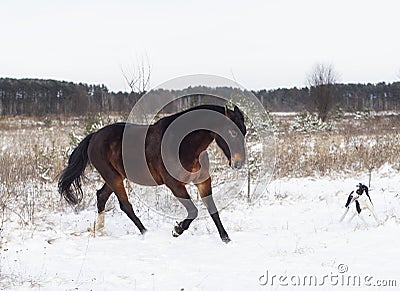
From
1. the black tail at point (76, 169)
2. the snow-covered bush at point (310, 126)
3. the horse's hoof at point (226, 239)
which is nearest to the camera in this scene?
the horse's hoof at point (226, 239)

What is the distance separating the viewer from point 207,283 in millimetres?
3172

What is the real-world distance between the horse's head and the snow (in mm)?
920

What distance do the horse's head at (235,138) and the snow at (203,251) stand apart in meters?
0.92

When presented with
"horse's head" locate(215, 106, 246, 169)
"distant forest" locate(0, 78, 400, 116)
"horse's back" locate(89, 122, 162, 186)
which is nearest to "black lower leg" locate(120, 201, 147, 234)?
"horse's back" locate(89, 122, 162, 186)

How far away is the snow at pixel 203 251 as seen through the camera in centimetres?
323

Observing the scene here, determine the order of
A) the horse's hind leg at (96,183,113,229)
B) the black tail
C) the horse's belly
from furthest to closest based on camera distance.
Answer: the black tail, the horse's hind leg at (96,183,113,229), the horse's belly

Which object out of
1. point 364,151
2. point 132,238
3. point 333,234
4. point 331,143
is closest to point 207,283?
point 132,238

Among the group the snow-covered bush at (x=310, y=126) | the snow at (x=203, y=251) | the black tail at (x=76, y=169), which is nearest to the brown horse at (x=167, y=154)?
the black tail at (x=76, y=169)

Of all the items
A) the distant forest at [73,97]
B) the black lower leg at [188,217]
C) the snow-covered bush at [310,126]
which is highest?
the distant forest at [73,97]

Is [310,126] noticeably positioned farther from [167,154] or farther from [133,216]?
[167,154]

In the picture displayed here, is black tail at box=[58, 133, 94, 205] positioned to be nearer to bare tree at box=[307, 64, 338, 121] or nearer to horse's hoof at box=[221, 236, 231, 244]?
horse's hoof at box=[221, 236, 231, 244]

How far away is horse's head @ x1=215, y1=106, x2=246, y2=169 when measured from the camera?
4078 millimetres

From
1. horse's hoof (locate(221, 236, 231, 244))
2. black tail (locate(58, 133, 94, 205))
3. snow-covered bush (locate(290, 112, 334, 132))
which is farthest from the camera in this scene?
snow-covered bush (locate(290, 112, 334, 132))

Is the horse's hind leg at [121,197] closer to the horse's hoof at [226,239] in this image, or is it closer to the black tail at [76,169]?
the black tail at [76,169]
